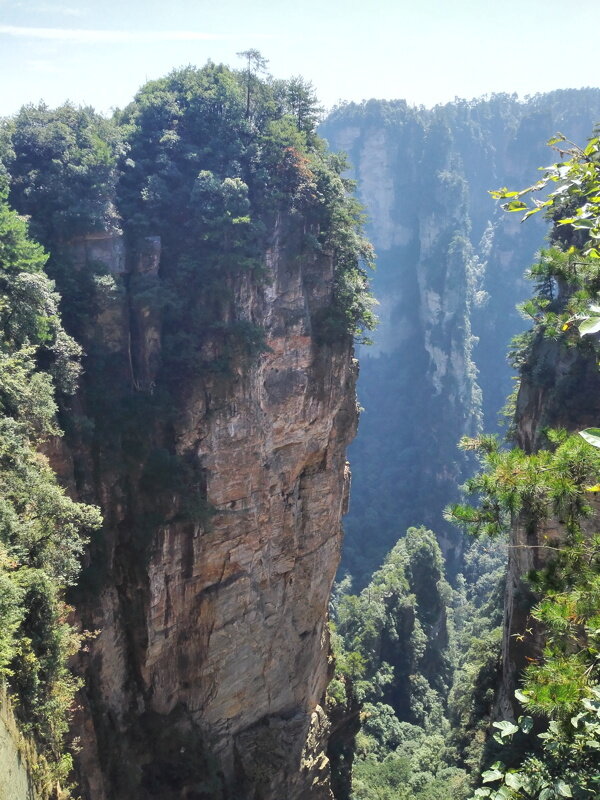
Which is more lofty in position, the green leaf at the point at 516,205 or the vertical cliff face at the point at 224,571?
the green leaf at the point at 516,205

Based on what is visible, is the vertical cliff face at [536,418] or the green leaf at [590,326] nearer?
the green leaf at [590,326]

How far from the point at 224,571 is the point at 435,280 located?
62017 millimetres

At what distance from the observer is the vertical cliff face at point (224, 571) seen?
13.7m

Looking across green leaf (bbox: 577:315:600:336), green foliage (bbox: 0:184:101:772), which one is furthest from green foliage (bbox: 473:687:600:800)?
green foliage (bbox: 0:184:101:772)

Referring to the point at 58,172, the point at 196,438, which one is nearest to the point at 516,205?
the point at 196,438

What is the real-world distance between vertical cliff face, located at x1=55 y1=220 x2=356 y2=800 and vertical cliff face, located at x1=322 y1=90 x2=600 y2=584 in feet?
112

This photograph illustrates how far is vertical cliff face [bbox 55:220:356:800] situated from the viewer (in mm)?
13742

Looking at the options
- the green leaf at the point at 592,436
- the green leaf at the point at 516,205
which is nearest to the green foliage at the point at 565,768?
the green leaf at the point at 592,436

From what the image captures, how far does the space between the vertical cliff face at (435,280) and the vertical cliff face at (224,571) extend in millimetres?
34045

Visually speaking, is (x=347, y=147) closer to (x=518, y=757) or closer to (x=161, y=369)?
(x=161, y=369)

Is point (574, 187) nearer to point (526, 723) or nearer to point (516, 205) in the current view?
point (516, 205)

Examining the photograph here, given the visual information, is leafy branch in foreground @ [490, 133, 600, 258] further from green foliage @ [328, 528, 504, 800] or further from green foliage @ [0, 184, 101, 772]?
green foliage @ [328, 528, 504, 800]

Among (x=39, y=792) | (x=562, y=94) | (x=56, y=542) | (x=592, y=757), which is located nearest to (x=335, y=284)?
(x=56, y=542)

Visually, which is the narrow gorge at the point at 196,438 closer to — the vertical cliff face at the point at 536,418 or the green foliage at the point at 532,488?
the vertical cliff face at the point at 536,418
